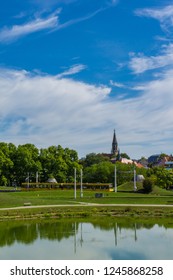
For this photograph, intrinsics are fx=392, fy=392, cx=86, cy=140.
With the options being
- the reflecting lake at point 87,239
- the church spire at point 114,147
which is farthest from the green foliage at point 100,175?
the church spire at point 114,147

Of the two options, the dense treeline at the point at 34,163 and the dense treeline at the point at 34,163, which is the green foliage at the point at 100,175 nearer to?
the dense treeline at the point at 34,163

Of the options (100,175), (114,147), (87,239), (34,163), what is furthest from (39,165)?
(114,147)

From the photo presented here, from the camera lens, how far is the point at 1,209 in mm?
43156

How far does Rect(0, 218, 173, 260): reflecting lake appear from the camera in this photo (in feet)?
78.2

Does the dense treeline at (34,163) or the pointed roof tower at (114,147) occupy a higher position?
the pointed roof tower at (114,147)

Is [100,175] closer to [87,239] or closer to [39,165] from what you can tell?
[39,165]

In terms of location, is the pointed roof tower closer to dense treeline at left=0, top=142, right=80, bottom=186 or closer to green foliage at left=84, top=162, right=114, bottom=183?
green foliage at left=84, top=162, right=114, bottom=183

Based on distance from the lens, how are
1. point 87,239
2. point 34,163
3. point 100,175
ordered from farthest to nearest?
point 100,175 < point 34,163 < point 87,239

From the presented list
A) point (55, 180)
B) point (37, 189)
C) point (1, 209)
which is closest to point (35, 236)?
point (1, 209)

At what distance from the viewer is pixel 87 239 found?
29.5 m

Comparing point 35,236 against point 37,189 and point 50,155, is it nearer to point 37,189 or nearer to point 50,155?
point 37,189

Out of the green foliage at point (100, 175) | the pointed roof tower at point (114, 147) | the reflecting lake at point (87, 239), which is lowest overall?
the reflecting lake at point (87, 239)

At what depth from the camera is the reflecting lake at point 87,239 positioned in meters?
23.8

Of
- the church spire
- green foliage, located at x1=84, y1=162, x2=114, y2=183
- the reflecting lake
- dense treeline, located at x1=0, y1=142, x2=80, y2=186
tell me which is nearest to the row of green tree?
dense treeline, located at x1=0, y1=142, x2=80, y2=186
